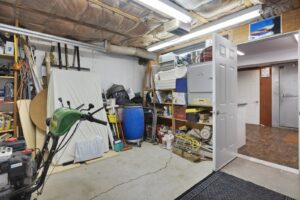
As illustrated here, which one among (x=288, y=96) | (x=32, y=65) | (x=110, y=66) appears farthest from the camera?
(x=288, y=96)

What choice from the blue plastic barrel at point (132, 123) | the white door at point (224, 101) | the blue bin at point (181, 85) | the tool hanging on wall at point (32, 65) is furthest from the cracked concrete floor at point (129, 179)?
the tool hanging on wall at point (32, 65)

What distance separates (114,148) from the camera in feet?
11.9

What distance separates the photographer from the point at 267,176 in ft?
8.26

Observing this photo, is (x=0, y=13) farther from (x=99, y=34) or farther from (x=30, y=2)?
(x=99, y=34)

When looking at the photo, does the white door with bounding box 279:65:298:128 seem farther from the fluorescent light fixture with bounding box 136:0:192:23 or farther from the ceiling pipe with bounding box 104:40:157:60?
the fluorescent light fixture with bounding box 136:0:192:23

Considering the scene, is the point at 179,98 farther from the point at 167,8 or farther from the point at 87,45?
the point at 87,45

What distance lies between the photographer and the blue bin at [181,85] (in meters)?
3.64

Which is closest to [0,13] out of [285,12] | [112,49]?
[112,49]

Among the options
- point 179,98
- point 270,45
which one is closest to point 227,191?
point 179,98

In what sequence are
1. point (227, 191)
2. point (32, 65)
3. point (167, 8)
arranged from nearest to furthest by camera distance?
1. point (227, 191)
2. point (167, 8)
3. point (32, 65)

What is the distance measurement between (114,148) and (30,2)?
2.82m

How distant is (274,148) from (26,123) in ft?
16.3

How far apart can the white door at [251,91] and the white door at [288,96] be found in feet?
2.43

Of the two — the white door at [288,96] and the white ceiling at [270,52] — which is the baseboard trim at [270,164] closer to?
the white ceiling at [270,52]
